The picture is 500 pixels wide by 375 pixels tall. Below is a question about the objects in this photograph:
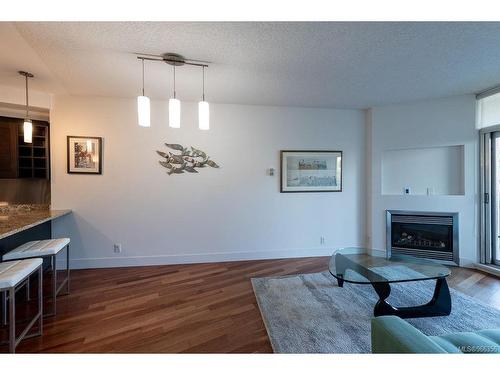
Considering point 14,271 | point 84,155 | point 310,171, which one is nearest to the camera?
point 14,271

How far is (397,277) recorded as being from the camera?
6.95 ft

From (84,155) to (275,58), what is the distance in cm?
290

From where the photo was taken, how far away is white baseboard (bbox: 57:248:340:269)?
3.37m

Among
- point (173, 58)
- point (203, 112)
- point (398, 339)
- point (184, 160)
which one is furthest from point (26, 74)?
point (398, 339)

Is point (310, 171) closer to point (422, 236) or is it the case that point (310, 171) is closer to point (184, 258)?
point (422, 236)

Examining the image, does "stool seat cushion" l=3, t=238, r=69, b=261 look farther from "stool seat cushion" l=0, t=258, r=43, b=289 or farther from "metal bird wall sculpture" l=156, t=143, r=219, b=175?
"metal bird wall sculpture" l=156, t=143, r=219, b=175

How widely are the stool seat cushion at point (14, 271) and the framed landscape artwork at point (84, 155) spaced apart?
5.91ft

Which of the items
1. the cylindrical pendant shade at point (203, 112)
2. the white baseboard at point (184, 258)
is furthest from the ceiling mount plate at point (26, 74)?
the white baseboard at point (184, 258)

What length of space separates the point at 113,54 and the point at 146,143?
1442mm

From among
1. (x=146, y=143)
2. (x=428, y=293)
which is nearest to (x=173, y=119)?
(x=146, y=143)

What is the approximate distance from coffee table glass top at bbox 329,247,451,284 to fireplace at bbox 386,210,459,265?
102 centimetres

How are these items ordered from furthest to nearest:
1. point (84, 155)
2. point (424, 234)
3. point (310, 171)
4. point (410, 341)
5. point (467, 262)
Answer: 1. point (310, 171)
2. point (424, 234)
3. point (467, 262)
4. point (84, 155)
5. point (410, 341)

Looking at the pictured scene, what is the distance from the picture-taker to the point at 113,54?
2207 mm

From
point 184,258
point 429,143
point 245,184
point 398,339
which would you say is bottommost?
point 184,258
